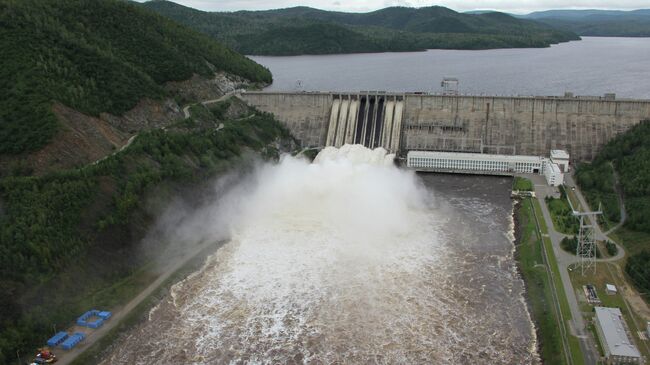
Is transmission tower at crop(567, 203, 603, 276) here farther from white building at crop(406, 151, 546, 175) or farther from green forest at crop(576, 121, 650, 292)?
white building at crop(406, 151, 546, 175)

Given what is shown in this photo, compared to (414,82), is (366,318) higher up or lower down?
lower down

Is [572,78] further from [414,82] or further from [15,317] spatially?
[15,317]

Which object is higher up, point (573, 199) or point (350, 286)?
point (573, 199)

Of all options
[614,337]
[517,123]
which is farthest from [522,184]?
[614,337]

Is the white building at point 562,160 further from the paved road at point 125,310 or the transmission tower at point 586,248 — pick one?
the paved road at point 125,310

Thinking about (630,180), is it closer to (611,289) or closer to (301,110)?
(611,289)

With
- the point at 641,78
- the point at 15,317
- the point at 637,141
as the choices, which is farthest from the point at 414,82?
the point at 15,317
